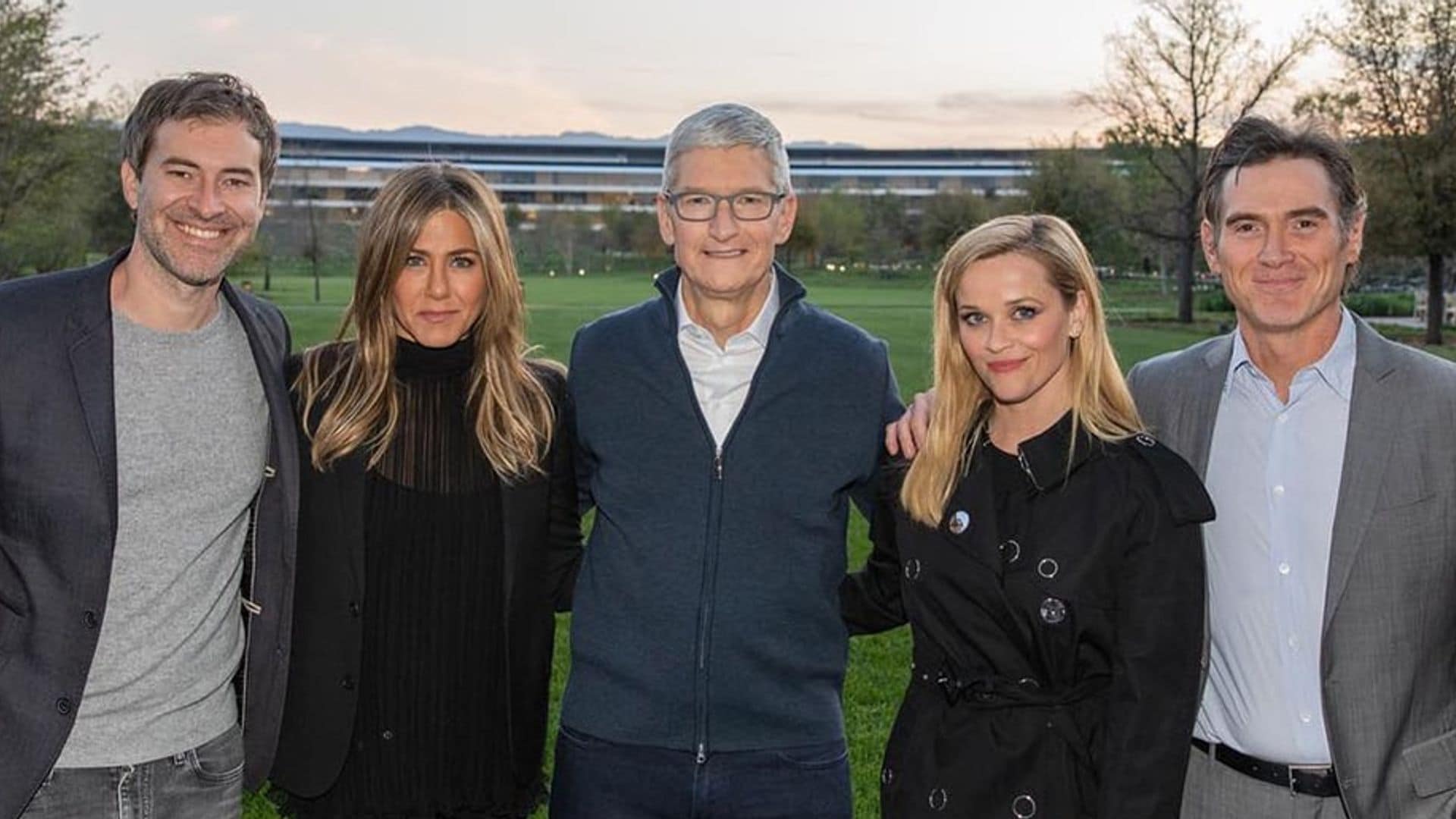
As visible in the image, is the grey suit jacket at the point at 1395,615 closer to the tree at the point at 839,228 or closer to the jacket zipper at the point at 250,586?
the jacket zipper at the point at 250,586

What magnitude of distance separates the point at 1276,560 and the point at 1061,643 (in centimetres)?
66

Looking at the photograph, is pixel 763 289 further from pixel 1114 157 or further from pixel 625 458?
pixel 1114 157

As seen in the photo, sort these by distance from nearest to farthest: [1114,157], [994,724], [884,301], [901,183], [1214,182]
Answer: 1. [994,724]
2. [1214,182]
3. [884,301]
4. [1114,157]
5. [901,183]

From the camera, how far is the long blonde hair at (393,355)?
3975 millimetres

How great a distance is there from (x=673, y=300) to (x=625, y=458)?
502 mm

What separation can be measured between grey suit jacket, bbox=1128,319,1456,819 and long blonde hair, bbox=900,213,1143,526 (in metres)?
0.61

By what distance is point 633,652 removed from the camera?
12.2 feet

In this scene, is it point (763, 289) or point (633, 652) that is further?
point (763, 289)

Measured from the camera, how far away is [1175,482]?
3350mm

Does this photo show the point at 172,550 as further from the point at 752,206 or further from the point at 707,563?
the point at 752,206

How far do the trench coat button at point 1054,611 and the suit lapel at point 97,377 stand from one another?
2349mm

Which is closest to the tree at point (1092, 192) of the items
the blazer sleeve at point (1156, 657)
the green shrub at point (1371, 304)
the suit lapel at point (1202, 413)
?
the green shrub at point (1371, 304)

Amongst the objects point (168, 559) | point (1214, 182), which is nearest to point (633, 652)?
point (168, 559)

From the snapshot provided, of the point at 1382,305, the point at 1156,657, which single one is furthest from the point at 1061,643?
the point at 1382,305
